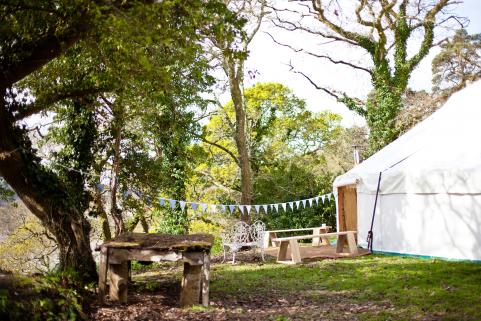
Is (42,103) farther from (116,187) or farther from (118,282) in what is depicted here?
(118,282)

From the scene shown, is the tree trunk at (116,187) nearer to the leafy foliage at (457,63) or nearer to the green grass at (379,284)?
the green grass at (379,284)

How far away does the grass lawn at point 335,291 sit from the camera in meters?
5.09

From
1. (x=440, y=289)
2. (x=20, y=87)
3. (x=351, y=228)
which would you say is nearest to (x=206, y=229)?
(x=351, y=228)

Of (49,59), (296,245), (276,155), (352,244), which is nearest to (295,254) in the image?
(296,245)

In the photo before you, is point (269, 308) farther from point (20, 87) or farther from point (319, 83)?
point (319, 83)

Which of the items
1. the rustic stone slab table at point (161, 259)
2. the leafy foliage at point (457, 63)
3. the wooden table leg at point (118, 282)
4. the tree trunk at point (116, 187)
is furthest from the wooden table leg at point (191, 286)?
the leafy foliage at point (457, 63)

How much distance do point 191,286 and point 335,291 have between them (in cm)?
204

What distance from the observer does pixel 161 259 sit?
5.47m

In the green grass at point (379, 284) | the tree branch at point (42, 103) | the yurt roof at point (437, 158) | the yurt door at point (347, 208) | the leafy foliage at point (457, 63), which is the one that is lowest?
the green grass at point (379, 284)

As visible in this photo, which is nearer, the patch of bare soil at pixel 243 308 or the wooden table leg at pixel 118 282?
the patch of bare soil at pixel 243 308

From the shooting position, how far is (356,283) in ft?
22.4

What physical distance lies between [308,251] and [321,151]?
11187 mm

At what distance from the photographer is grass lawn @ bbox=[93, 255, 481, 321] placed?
200 inches

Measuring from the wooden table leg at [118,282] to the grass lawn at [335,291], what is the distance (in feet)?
0.51
